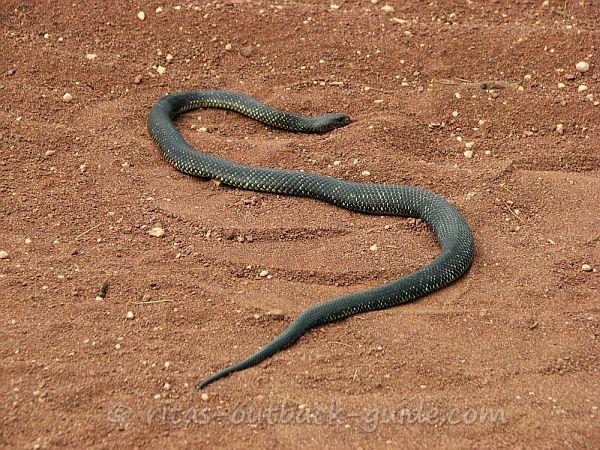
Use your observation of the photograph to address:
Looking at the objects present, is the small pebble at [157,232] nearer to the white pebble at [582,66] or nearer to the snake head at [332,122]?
the snake head at [332,122]

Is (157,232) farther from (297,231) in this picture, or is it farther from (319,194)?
(319,194)

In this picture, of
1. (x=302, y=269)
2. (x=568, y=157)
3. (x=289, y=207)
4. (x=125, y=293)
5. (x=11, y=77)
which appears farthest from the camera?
(x=11, y=77)

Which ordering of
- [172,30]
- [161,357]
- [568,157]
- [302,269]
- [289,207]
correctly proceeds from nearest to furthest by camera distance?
1. [161,357]
2. [302,269]
3. [289,207]
4. [568,157]
5. [172,30]

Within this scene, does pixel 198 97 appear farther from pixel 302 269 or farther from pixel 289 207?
pixel 302 269

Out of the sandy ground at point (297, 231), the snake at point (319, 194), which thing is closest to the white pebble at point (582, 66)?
the sandy ground at point (297, 231)

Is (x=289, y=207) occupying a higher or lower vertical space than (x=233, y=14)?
lower

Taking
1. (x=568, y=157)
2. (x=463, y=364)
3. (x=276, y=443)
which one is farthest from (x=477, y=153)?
(x=276, y=443)

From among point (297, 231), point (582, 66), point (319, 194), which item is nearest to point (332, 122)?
point (319, 194)
